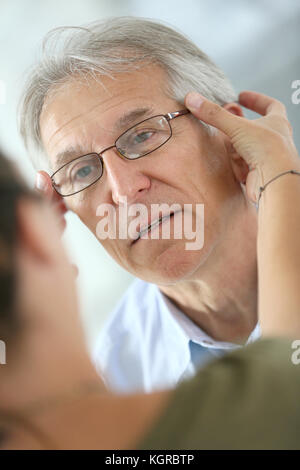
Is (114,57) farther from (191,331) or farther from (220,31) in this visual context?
(191,331)

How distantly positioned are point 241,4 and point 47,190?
38.3 inches

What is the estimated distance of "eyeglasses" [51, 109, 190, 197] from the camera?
1.38 metres

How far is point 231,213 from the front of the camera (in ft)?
4.91

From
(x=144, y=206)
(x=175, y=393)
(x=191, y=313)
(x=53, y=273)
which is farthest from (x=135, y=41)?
(x=175, y=393)

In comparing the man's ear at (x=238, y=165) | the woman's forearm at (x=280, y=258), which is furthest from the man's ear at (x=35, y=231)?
the man's ear at (x=238, y=165)

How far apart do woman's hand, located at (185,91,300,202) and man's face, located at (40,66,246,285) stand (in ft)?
0.21

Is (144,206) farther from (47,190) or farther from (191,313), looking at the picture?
(191,313)

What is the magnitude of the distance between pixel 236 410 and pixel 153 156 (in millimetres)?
860

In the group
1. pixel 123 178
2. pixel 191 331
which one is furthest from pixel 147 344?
pixel 123 178

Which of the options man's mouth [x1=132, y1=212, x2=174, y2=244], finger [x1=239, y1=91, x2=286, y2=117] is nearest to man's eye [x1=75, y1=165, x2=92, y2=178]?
man's mouth [x1=132, y1=212, x2=174, y2=244]

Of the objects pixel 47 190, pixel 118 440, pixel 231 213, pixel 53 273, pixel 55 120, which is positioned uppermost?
pixel 55 120

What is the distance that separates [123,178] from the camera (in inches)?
52.9

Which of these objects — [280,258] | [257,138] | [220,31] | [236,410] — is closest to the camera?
[236,410]

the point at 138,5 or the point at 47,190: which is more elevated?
the point at 138,5
